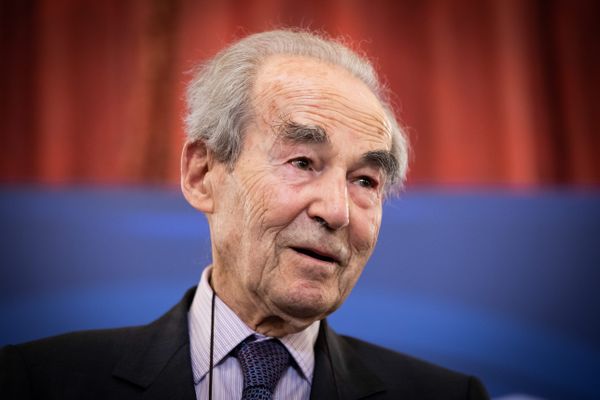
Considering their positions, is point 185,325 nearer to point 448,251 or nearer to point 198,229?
point 198,229

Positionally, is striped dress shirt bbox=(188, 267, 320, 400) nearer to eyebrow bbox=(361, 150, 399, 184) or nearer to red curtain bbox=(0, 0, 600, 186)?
eyebrow bbox=(361, 150, 399, 184)

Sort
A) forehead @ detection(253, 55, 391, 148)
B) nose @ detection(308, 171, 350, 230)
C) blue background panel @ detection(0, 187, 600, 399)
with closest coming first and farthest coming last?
nose @ detection(308, 171, 350, 230)
forehead @ detection(253, 55, 391, 148)
blue background panel @ detection(0, 187, 600, 399)

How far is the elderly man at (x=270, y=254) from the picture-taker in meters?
1.53

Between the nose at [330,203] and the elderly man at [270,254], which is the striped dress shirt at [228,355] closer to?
the elderly man at [270,254]

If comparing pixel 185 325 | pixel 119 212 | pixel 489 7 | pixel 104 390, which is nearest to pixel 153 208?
pixel 119 212

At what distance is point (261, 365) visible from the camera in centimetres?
161

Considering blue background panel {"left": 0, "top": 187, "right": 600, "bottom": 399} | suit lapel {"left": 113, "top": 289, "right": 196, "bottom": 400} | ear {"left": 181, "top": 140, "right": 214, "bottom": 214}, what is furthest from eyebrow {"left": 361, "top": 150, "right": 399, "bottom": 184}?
blue background panel {"left": 0, "top": 187, "right": 600, "bottom": 399}

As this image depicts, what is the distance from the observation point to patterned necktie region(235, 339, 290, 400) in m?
1.56

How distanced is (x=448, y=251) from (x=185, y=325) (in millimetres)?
1185

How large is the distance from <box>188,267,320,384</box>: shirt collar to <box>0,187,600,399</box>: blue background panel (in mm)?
601

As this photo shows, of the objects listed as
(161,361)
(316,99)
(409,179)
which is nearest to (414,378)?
(161,361)

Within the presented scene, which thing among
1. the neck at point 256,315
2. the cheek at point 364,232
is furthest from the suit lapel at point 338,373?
the cheek at point 364,232

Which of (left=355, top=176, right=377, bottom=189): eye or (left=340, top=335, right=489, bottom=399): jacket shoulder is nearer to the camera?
(left=355, top=176, right=377, bottom=189): eye

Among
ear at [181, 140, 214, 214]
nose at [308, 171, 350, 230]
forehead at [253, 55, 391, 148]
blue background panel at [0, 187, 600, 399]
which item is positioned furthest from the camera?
blue background panel at [0, 187, 600, 399]
